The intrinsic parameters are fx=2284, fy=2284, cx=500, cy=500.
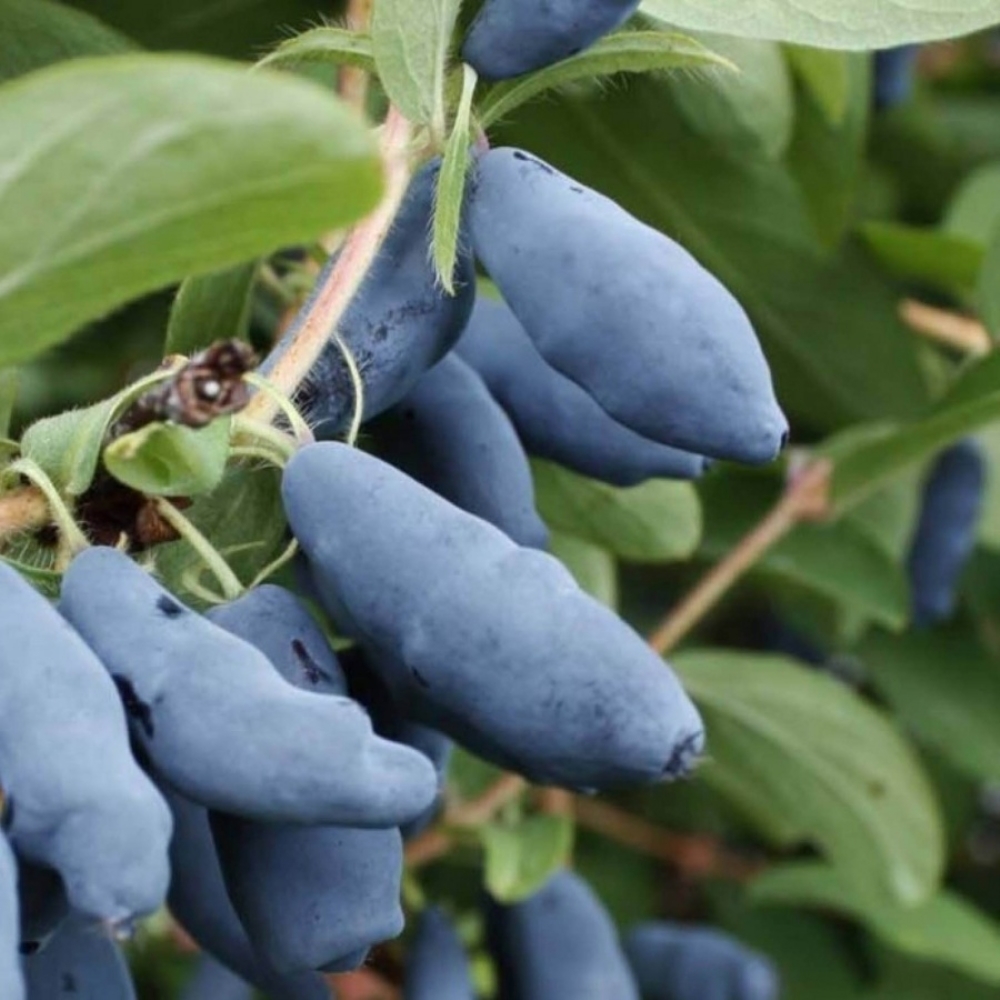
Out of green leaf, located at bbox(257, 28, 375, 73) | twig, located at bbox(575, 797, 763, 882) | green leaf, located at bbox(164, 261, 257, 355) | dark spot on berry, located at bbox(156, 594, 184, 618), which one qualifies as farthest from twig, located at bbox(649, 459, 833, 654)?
dark spot on berry, located at bbox(156, 594, 184, 618)

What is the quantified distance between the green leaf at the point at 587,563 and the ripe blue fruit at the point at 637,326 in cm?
40

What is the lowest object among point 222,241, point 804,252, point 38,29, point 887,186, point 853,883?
point 853,883

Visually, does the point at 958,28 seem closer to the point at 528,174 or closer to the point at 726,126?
the point at 528,174

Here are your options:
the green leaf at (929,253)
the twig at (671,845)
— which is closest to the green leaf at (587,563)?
the green leaf at (929,253)

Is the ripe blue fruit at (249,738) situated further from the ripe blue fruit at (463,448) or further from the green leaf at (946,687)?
the green leaf at (946,687)

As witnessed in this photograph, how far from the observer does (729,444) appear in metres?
0.59

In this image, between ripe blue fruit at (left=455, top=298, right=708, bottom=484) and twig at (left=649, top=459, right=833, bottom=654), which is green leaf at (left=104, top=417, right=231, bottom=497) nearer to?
ripe blue fruit at (left=455, top=298, right=708, bottom=484)

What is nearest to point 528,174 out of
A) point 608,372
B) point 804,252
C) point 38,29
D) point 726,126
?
point 608,372

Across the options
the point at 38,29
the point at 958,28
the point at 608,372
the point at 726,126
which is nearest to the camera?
the point at 608,372

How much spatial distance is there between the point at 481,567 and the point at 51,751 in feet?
0.37

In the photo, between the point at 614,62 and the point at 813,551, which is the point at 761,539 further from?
the point at 614,62

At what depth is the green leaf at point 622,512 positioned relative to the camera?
2.98ft

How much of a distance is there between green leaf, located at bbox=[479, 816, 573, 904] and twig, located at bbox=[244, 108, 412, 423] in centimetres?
50

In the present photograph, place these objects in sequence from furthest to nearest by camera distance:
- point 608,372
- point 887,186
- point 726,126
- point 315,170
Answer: point 887,186, point 726,126, point 608,372, point 315,170
